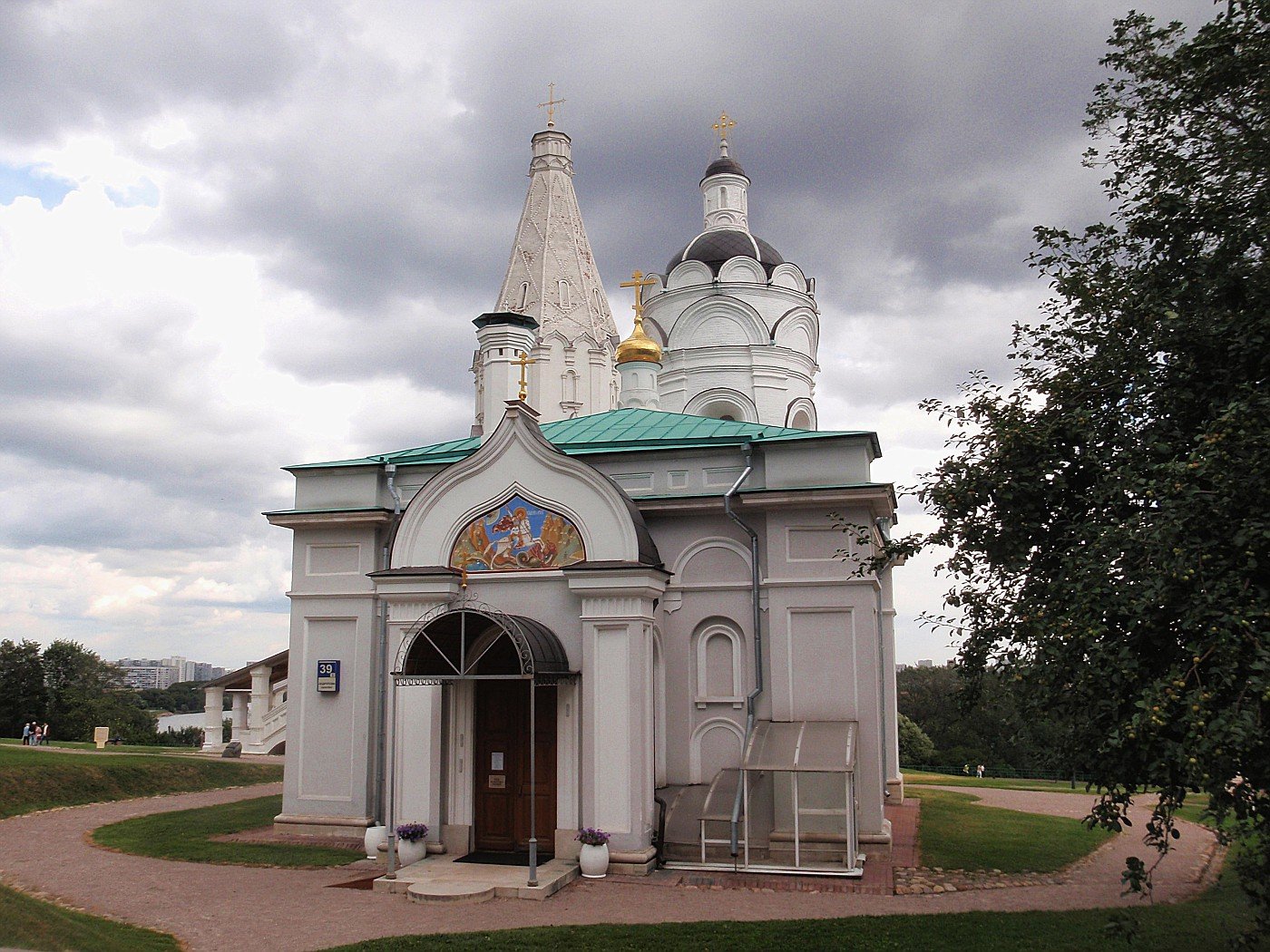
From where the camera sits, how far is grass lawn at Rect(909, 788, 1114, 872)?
13078mm

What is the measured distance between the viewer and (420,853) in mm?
12766

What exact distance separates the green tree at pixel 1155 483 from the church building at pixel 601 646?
4.38 meters

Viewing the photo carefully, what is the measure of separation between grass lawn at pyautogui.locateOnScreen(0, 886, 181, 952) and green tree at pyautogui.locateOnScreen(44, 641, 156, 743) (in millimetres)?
35459

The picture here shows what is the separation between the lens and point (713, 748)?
45.0 feet

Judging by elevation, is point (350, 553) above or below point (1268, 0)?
below

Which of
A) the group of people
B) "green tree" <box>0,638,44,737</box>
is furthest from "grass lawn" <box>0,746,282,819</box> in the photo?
"green tree" <box>0,638,44,737</box>

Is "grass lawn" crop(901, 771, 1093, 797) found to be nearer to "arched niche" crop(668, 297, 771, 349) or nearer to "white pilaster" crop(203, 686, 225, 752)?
"arched niche" crop(668, 297, 771, 349)

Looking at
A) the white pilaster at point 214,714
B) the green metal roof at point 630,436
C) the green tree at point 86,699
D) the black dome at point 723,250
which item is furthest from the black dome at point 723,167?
the green tree at point 86,699

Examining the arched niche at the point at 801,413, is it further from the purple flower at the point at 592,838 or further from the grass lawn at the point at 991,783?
the purple flower at the point at 592,838

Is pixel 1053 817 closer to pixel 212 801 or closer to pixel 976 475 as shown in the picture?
pixel 976 475

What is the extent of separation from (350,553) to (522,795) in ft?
15.5

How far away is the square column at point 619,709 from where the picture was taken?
1227 cm

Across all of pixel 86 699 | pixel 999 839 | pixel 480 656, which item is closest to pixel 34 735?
pixel 86 699

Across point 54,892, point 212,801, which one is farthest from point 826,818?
point 212,801
